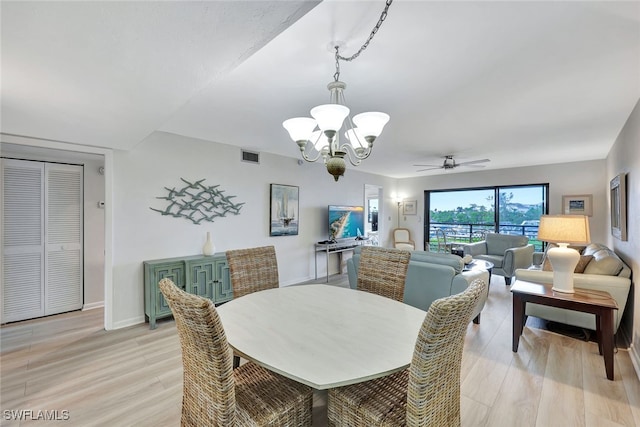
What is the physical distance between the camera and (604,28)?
5.33 ft

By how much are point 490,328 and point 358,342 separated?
2.62 meters

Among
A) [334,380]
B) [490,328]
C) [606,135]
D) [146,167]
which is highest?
[606,135]

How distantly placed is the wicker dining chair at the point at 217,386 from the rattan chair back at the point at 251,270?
3.06ft

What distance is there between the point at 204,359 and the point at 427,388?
2.80ft

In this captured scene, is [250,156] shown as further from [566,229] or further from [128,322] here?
[566,229]

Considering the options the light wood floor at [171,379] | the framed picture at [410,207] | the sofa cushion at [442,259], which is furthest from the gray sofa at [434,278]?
the framed picture at [410,207]

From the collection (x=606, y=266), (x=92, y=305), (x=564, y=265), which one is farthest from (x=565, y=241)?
(x=92, y=305)

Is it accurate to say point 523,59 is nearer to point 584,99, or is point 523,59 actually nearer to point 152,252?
point 584,99

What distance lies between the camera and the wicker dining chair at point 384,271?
214 centimetres

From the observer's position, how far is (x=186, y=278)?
11.2 ft

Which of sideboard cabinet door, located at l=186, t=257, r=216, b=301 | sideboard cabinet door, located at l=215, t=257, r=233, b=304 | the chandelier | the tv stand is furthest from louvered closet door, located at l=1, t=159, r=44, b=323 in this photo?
the tv stand

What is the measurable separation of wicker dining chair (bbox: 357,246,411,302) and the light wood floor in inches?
34.2

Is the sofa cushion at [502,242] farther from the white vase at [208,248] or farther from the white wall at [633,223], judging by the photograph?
the white vase at [208,248]

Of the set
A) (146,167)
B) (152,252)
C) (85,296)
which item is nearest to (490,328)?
(152,252)
